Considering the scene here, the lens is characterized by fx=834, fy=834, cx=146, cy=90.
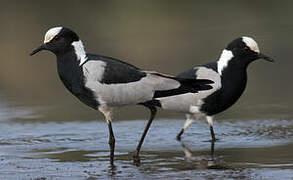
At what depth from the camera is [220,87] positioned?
993 cm

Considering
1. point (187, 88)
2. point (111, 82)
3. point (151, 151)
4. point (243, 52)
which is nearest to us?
point (111, 82)

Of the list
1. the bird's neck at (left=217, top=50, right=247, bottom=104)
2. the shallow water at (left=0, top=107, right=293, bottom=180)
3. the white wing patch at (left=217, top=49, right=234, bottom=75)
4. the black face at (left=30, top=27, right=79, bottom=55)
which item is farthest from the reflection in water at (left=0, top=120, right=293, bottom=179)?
the black face at (left=30, top=27, right=79, bottom=55)

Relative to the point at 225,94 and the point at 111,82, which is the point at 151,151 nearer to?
the point at 111,82

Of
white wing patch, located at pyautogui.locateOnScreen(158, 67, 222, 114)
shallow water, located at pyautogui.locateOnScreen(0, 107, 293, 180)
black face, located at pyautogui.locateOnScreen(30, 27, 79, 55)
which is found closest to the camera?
shallow water, located at pyautogui.locateOnScreen(0, 107, 293, 180)

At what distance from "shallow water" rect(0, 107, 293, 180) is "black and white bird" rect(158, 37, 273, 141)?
36cm

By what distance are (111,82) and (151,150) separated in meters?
1.02

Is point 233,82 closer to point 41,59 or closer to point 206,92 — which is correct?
point 206,92

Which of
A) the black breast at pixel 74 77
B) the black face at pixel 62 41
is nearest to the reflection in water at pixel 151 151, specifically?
the black breast at pixel 74 77

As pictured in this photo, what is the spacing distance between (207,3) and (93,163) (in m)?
18.0

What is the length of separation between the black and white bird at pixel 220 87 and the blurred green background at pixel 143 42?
4.60 ft

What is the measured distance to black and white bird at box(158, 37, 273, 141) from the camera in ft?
32.6

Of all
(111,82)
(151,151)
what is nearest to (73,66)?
(111,82)

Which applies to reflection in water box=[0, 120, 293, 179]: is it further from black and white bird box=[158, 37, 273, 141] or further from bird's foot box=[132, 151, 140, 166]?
black and white bird box=[158, 37, 273, 141]

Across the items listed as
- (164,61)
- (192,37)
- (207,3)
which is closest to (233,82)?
(164,61)
